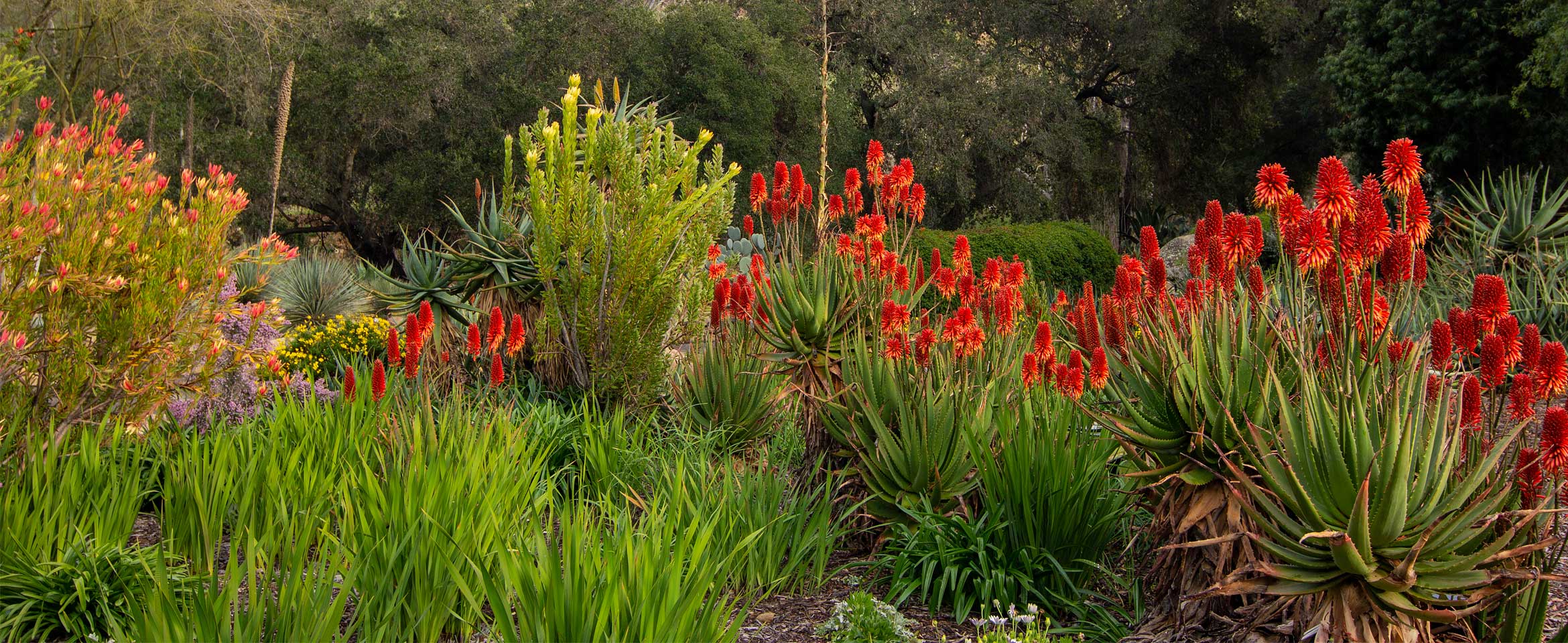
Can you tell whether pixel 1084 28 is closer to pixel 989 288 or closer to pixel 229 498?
pixel 989 288

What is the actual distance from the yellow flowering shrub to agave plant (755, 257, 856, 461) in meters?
4.14

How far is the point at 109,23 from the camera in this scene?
679 inches

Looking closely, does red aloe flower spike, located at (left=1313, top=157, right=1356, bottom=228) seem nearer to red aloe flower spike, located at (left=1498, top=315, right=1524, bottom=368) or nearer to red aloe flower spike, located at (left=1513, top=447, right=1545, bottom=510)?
red aloe flower spike, located at (left=1498, top=315, right=1524, bottom=368)

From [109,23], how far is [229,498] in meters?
16.0

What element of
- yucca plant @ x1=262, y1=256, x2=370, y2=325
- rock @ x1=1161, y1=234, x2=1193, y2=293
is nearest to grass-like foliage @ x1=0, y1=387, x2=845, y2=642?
yucca plant @ x1=262, y1=256, x2=370, y2=325

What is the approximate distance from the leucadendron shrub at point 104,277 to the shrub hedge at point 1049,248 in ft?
29.1

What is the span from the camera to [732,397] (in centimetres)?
641

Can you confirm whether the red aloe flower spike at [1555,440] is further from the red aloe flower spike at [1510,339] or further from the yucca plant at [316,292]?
the yucca plant at [316,292]

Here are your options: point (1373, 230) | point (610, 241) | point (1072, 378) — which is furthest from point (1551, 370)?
point (610, 241)

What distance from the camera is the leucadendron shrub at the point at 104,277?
439cm

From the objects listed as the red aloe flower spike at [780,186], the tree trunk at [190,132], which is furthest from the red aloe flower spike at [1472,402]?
the tree trunk at [190,132]

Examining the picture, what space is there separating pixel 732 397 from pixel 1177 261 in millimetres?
11000

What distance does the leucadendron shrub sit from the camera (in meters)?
4.39

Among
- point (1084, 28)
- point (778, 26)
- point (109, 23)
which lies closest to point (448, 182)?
point (109, 23)
